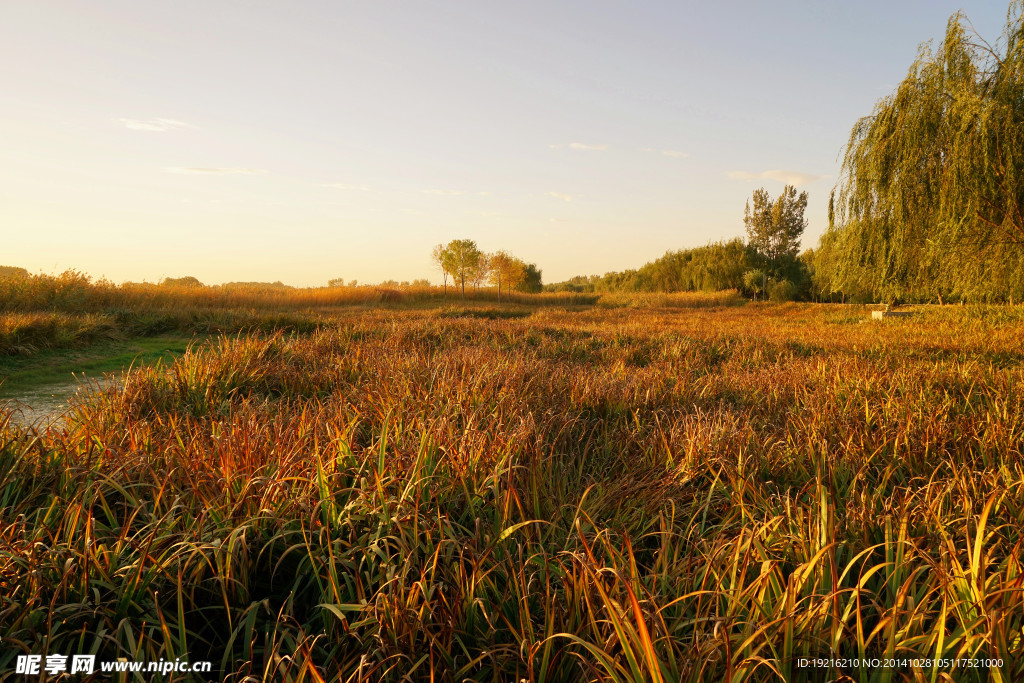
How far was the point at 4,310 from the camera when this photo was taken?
1038cm

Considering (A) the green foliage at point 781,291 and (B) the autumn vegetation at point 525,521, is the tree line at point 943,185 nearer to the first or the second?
(B) the autumn vegetation at point 525,521

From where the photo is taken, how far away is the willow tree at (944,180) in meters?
9.95

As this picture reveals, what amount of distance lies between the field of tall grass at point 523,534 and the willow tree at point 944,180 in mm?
8569

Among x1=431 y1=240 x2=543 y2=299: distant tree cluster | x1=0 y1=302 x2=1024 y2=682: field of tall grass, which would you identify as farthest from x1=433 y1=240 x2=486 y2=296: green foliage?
x1=0 y1=302 x2=1024 y2=682: field of tall grass

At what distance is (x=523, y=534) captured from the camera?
1.86 m

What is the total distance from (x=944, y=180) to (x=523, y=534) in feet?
44.4

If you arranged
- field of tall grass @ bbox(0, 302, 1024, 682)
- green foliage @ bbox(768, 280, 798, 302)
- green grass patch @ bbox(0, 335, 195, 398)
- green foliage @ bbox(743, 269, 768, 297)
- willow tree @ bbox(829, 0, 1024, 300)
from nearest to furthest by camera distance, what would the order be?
field of tall grass @ bbox(0, 302, 1024, 682) < green grass patch @ bbox(0, 335, 195, 398) < willow tree @ bbox(829, 0, 1024, 300) < green foliage @ bbox(768, 280, 798, 302) < green foliage @ bbox(743, 269, 768, 297)

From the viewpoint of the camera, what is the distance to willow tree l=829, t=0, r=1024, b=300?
995 centimetres

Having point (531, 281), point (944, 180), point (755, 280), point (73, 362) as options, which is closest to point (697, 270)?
point (755, 280)

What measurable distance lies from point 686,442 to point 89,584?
254cm

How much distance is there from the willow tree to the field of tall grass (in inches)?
337

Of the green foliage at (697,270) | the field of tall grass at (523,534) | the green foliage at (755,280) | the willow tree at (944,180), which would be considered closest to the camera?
the field of tall grass at (523,534)

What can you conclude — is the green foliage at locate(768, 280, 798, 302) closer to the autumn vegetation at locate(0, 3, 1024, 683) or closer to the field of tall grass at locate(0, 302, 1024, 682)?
the autumn vegetation at locate(0, 3, 1024, 683)

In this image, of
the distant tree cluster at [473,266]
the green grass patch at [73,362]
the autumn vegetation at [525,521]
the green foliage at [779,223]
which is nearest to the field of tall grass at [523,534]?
the autumn vegetation at [525,521]
